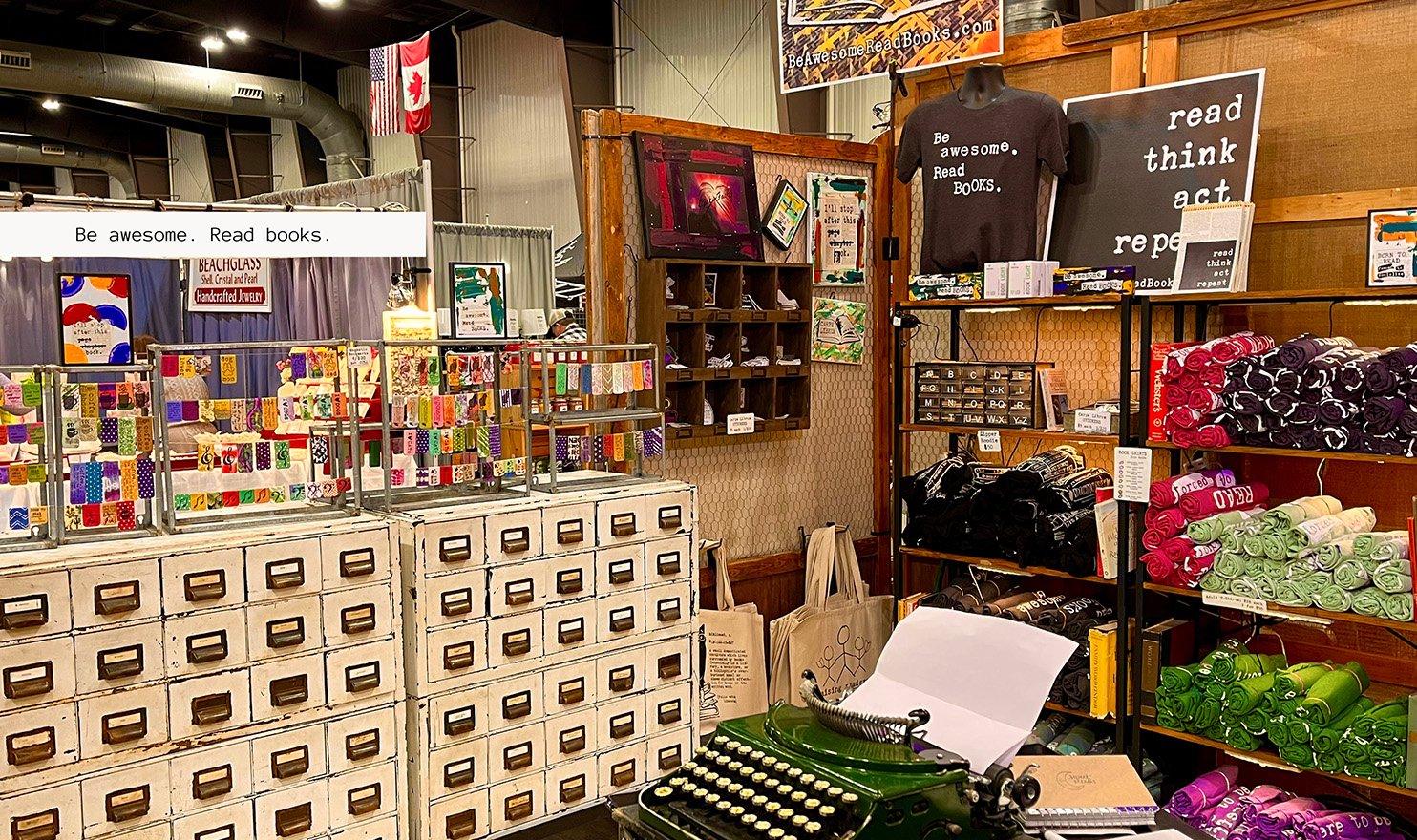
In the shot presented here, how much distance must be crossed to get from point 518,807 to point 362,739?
538 mm

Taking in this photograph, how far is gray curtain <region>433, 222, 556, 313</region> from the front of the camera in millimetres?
10156

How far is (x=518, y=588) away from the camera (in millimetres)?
3258

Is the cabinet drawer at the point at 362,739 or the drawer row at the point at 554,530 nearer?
the cabinet drawer at the point at 362,739

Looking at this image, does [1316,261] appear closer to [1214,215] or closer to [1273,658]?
[1214,215]

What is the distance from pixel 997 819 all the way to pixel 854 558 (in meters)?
3.37

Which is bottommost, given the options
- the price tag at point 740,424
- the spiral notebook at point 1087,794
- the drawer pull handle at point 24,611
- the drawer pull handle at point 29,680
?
the spiral notebook at point 1087,794

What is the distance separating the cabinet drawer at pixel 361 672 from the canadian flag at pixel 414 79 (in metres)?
7.17

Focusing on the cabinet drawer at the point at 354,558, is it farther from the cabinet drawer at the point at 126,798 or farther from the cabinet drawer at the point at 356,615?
the cabinet drawer at the point at 126,798

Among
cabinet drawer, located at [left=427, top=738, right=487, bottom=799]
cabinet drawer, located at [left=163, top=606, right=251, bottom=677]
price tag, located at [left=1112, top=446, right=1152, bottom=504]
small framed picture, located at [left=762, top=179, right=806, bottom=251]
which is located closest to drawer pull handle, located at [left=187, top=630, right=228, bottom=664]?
cabinet drawer, located at [left=163, top=606, right=251, bottom=677]

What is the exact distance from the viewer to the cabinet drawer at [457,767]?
10.3 ft

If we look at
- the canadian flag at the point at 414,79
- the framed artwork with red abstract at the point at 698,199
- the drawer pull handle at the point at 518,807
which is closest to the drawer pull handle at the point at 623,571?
the drawer pull handle at the point at 518,807

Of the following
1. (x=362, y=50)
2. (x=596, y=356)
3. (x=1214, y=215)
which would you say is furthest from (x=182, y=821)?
(x=362, y=50)

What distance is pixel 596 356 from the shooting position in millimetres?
4617

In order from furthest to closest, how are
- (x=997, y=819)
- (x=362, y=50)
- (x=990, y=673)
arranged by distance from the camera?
(x=362, y=50)
(x=990, y=673)
(x=997, y=819)
